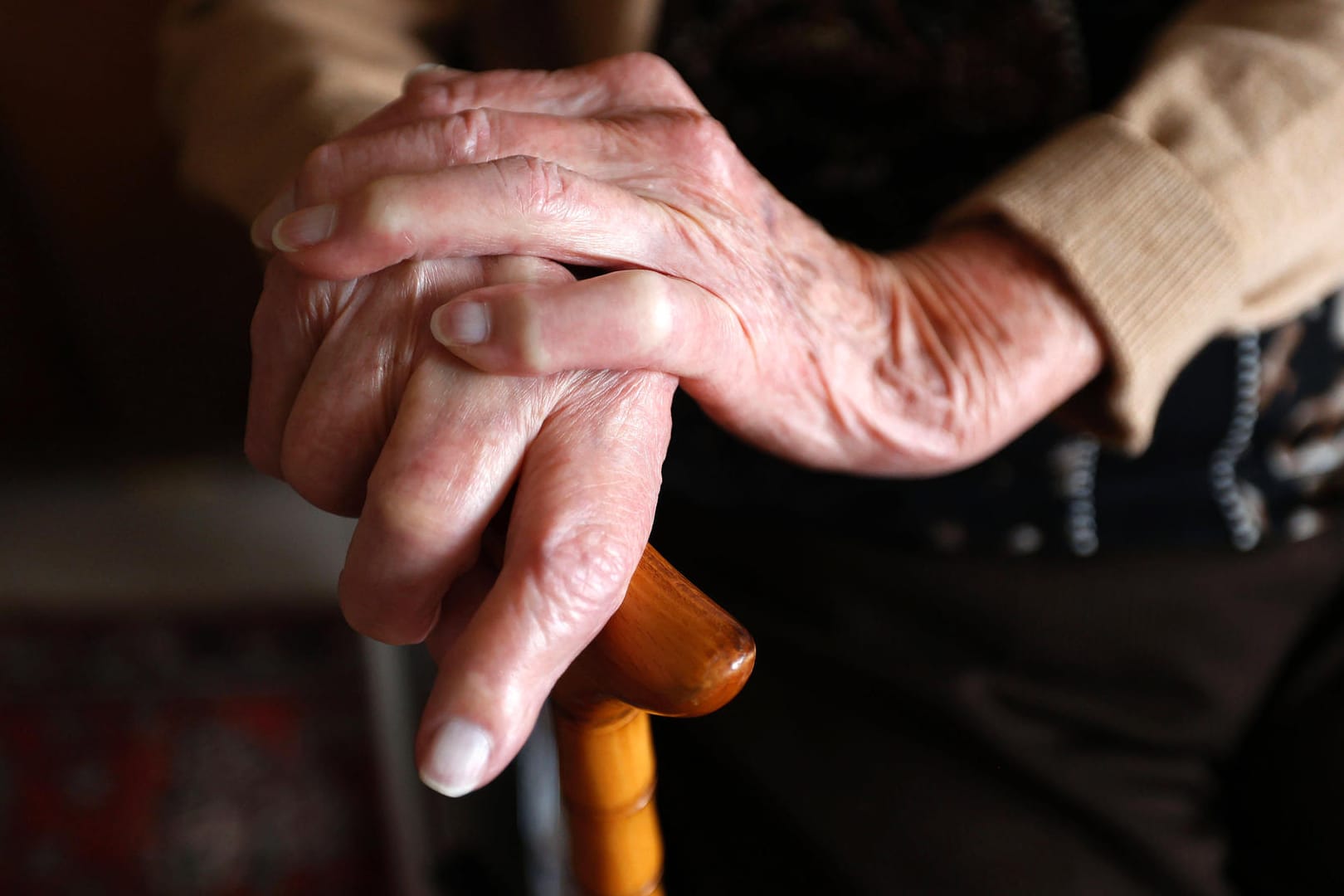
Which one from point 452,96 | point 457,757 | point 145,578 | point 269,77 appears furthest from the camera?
point 145,578

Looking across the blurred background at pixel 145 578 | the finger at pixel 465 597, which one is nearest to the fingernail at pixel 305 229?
the finger at pixel 465 597

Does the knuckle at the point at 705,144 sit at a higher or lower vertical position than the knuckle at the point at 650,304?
higher

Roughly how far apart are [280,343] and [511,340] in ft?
0.28

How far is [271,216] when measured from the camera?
0.33m

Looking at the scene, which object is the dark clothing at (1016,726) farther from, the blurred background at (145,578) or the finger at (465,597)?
the blurred background at (145,578)

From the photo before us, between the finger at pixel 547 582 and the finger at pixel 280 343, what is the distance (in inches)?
3.2

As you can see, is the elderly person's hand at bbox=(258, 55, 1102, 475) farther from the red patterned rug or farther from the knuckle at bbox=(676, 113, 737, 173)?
the red patterned rug

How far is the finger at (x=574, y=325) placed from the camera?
28cm

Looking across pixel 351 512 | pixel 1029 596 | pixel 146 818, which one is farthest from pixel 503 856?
pixel 351 512

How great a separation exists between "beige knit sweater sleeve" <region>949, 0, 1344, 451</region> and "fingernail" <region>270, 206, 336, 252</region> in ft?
0.93

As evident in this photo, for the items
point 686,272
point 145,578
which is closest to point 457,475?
point 686,272

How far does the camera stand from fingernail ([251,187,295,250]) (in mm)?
327

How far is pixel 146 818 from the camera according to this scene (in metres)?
1.17

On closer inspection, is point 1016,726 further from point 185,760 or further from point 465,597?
point 185,760
